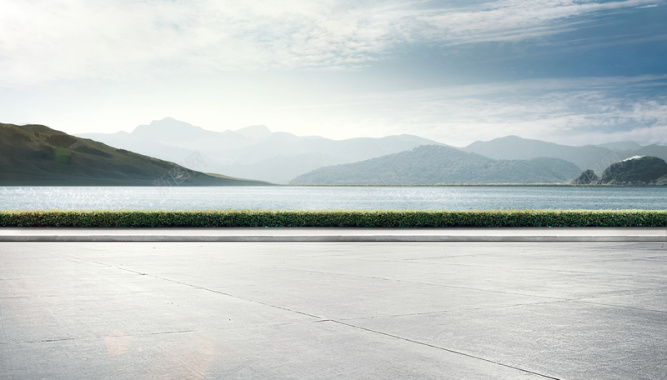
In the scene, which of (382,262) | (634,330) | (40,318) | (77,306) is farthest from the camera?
(382,262)

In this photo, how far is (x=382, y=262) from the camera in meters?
14.9

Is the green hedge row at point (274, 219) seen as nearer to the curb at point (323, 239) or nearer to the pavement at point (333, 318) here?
the curb at point (323, 239)

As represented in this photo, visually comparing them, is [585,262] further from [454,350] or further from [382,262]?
[454,350]

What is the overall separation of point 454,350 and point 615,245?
15762 mm

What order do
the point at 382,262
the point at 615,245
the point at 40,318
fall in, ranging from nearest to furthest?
the point at 40,318, the point at 382,262, the point at 615,245

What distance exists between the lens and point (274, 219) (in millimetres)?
26453

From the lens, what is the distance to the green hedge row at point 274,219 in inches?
1038

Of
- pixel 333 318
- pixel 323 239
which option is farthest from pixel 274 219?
pixel 333 318

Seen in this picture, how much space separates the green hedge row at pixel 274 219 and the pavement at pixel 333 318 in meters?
10.8

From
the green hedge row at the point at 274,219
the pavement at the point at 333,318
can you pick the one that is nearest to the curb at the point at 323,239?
the green hedge row at the point at 274,219

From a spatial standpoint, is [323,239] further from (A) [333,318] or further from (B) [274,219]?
(A) [333,318]

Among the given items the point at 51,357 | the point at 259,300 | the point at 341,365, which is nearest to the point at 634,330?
the point at 341,365

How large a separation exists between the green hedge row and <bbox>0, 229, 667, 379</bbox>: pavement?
10809mm

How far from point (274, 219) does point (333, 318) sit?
18551mm
